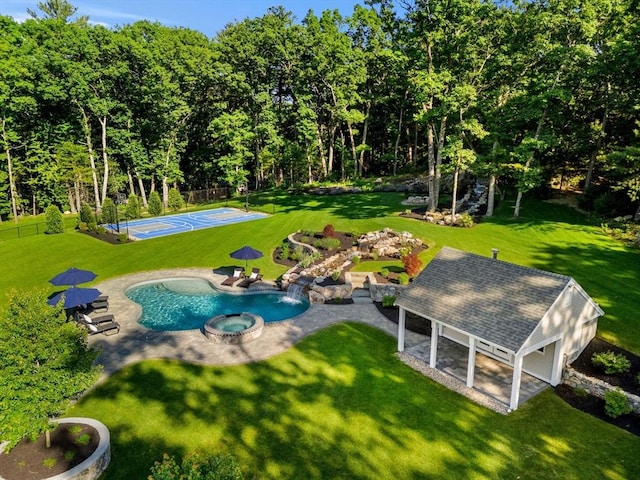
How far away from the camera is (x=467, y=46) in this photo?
30469 millimetres

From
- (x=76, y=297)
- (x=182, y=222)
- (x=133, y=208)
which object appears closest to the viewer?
(x=76, y=297)

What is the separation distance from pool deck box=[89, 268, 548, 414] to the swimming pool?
89cm

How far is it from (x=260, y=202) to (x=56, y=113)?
25.8 m

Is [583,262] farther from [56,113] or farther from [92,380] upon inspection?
[56,113]

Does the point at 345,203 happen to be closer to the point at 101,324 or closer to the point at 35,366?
the point at 101,324

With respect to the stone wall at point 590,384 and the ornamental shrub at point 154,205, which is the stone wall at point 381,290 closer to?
the stone wall at point 590,384

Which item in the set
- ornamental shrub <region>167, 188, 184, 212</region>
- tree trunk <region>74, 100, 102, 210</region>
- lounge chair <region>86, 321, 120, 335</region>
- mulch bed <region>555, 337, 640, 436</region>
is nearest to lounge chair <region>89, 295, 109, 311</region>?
lounge chair <region>86, 321, 120, 335</region>

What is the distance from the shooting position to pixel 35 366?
1014 cm

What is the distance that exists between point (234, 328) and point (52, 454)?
8354mm

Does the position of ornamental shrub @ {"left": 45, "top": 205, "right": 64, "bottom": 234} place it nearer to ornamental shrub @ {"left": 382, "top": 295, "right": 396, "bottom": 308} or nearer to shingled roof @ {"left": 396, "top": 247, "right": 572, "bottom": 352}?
ornamental shrub @ {"left": 382, "top": 295, "right": 396, "bottom": 308}

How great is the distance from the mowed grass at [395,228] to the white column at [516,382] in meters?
6.49

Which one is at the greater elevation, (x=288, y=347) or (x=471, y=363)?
(x=471, y=363)

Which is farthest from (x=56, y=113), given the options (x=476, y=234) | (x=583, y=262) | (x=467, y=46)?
(x=583, y=262)

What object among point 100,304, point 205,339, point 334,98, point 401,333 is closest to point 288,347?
point 205,339
